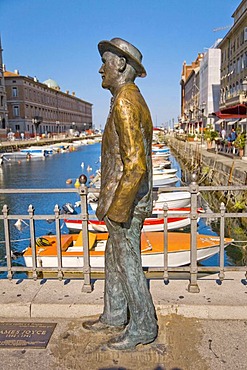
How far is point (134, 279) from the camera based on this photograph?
3.46 meters

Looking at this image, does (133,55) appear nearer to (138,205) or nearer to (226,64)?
(138,205)

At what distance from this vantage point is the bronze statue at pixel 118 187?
3.15 m

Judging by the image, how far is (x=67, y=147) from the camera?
74.8m

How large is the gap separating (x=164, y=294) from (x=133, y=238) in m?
1.26

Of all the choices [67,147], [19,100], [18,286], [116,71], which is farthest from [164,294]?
[19,100]

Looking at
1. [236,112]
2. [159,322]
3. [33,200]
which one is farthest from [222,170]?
[159,322]

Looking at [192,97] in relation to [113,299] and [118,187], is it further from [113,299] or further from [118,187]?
[118,187]

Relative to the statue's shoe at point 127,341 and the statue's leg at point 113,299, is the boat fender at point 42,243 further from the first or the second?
the statue's shoe at point 127,341

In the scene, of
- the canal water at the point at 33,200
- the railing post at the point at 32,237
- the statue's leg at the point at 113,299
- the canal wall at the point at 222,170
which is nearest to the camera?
the statue's leg at the point at 113,299

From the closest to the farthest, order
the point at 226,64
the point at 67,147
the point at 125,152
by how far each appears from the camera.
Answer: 1. the point at 125,152
2. the point at 226,64
3. the point at 67,147

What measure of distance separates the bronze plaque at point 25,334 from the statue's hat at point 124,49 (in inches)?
110

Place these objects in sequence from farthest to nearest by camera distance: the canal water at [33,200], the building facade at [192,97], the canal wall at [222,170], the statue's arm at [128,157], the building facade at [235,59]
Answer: the building facade at [192,97] → the building facade at [235,59] → the canal wall at [222,170] → the canal water at [33,200] → the statue's arm at [128,157]

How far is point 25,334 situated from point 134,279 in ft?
4.33

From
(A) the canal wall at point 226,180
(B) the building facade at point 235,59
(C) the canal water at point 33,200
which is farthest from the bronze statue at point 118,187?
(B) the building facade at point 235,59
